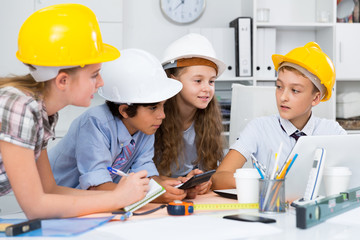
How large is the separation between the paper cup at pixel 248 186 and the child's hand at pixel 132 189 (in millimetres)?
284

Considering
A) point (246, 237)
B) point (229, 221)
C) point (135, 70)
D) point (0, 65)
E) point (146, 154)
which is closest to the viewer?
point (246, 237)

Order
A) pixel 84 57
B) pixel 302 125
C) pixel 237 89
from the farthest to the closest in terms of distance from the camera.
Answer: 1. pixel 237 89
2. pixel 302 125
3. pixel 84 57

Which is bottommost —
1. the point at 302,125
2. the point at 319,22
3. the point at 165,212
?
the point at 165,212

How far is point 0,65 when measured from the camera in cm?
358

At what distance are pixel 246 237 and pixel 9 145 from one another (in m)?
0.63

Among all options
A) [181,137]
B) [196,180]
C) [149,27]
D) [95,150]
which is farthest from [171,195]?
[149,27]

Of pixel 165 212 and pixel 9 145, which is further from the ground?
pixel 9 145

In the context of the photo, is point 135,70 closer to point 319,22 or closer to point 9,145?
point 9,145

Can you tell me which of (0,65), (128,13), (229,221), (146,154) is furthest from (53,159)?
(128,13)

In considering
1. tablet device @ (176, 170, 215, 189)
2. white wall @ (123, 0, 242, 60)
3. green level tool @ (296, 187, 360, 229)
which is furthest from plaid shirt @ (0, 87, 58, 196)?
white wall @ (123, 0, 242, 60)

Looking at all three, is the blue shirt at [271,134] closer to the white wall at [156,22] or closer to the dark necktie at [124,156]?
the dark necktie at [124,156]

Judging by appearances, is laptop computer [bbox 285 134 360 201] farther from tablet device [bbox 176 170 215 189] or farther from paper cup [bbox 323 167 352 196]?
tablet device [bbox 176 170 215 189]

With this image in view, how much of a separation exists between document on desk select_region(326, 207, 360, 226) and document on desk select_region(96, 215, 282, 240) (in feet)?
0.59

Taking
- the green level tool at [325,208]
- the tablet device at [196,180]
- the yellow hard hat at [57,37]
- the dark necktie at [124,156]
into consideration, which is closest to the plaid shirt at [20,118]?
the yellow hard hat at [57,37]
